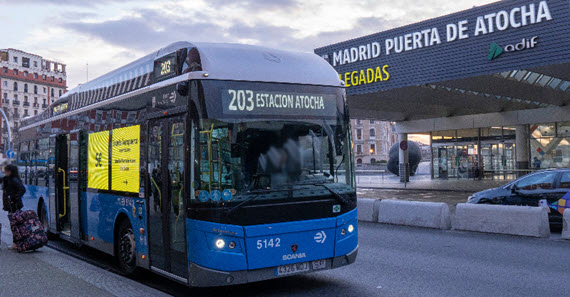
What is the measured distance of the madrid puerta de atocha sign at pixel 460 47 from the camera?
17844 mm

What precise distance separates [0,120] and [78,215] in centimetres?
10681

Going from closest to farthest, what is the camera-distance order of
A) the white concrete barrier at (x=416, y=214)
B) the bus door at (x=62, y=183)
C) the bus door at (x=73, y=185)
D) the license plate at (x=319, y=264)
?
the license plate at (x=319, y=264) → the bus door at (x=73, y=185) → the bus door at (x=62, y=183) → the white concrete barrier at (x=416, y=214)

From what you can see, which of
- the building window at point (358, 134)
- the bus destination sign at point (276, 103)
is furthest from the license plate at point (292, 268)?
the building window at point (358, 134)

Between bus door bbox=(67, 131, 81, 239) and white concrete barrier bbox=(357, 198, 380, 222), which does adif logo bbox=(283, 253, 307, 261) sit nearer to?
bus door bbox=(67, 131, 81, 239)

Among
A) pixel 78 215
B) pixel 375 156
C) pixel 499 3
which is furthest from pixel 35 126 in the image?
pixel 375 156

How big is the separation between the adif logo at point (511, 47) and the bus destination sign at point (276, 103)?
14108mm

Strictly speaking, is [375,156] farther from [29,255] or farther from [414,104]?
[29,255]

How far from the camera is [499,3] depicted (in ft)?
62.4

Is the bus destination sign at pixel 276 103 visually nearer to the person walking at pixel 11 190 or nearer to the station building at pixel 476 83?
the person walking at pixel 11 190

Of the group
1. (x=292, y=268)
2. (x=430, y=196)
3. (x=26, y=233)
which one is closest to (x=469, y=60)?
Result: (x=430, y=196)

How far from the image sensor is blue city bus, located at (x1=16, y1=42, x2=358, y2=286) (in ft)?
18.9

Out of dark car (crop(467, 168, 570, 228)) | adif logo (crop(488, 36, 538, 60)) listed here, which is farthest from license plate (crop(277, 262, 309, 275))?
adif logo (crop(488, 36, 538, 60))

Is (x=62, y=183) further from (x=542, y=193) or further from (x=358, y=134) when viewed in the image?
(x=358, y=134)

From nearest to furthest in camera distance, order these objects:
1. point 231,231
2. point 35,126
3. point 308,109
→ point 231,231
point 308,109
point 35,126
